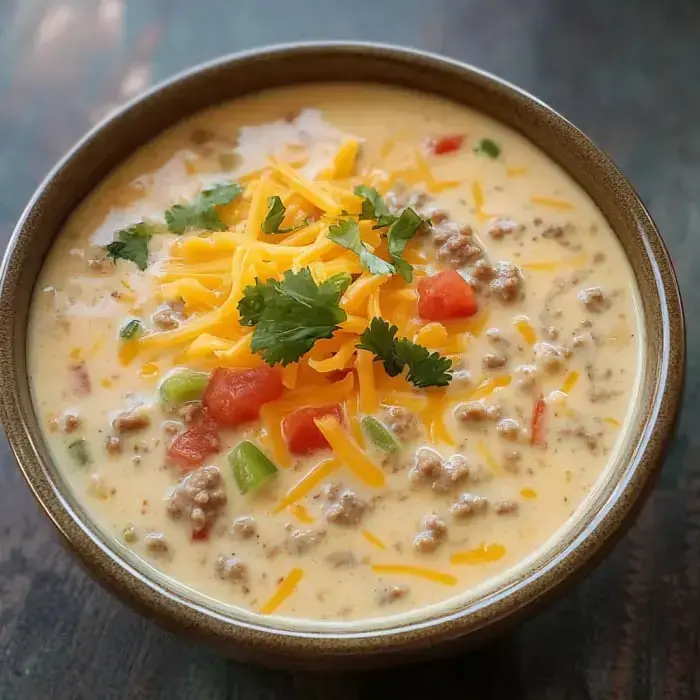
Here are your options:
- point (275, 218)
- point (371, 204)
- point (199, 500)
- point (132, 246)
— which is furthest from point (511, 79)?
point (199, 500)

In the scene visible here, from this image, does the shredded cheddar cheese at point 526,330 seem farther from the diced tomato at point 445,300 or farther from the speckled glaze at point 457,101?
the speckled glaze at point 457,101

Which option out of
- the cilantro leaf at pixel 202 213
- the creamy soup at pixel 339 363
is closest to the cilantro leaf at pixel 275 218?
the creamy soup at pixel 339 363

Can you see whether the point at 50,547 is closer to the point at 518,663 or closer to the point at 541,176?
the point at 518,663

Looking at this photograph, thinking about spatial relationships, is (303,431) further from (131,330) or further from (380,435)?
(131,330)

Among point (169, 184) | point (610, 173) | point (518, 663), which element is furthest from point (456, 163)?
point (518, 663)

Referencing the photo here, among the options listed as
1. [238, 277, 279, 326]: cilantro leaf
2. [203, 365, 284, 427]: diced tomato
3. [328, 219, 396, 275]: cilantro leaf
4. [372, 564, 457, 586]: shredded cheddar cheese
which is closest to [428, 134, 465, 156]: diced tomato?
[328, 219, 396, 275]: cilantro leaf

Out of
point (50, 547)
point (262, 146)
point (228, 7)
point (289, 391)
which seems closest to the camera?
point (289, 391)
